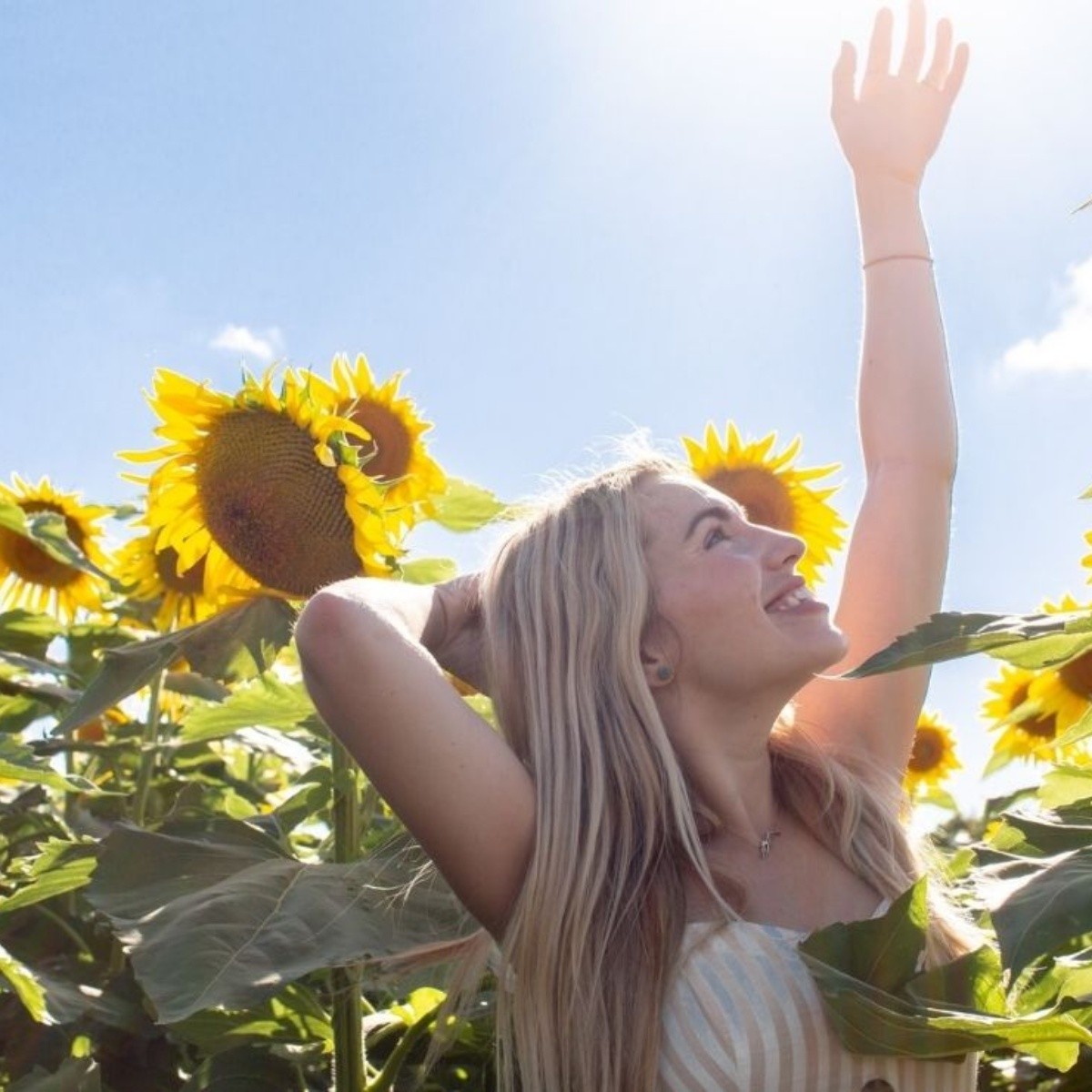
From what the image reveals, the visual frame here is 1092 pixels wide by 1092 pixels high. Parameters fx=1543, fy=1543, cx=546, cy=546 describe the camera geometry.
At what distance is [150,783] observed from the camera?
2.93 metres

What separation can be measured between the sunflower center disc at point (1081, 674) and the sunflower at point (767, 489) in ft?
1.79

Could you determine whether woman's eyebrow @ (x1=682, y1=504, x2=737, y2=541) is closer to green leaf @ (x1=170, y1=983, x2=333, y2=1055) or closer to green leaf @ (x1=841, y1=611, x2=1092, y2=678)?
green leaf @ (x1=841, y1=611, x2=1092, y2=678)

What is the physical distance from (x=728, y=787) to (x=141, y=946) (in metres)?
0.76

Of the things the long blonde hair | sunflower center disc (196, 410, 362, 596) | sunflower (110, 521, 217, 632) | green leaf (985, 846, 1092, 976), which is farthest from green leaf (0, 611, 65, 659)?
green leaf (985, 846, 1092, 976)

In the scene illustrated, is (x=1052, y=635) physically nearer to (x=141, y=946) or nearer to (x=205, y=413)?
(x=141, y=946)

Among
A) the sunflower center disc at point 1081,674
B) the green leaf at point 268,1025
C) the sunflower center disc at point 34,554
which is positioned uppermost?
the sunflower center disc at point 34,554

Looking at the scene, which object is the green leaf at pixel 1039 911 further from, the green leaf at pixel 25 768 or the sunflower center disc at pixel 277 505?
the sunflower center disc at pixel 277 505

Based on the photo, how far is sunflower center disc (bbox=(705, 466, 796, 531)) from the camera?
10.3ft

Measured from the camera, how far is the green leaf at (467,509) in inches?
102

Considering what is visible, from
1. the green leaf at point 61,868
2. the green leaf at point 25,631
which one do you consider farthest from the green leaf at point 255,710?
the green leaf at point 25,631

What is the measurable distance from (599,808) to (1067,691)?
177 cm

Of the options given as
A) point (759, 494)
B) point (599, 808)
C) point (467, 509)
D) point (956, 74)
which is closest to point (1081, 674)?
point (759, 494)

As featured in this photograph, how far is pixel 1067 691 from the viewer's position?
10.7 ft

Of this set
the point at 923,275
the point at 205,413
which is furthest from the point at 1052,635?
the point at 205,413
